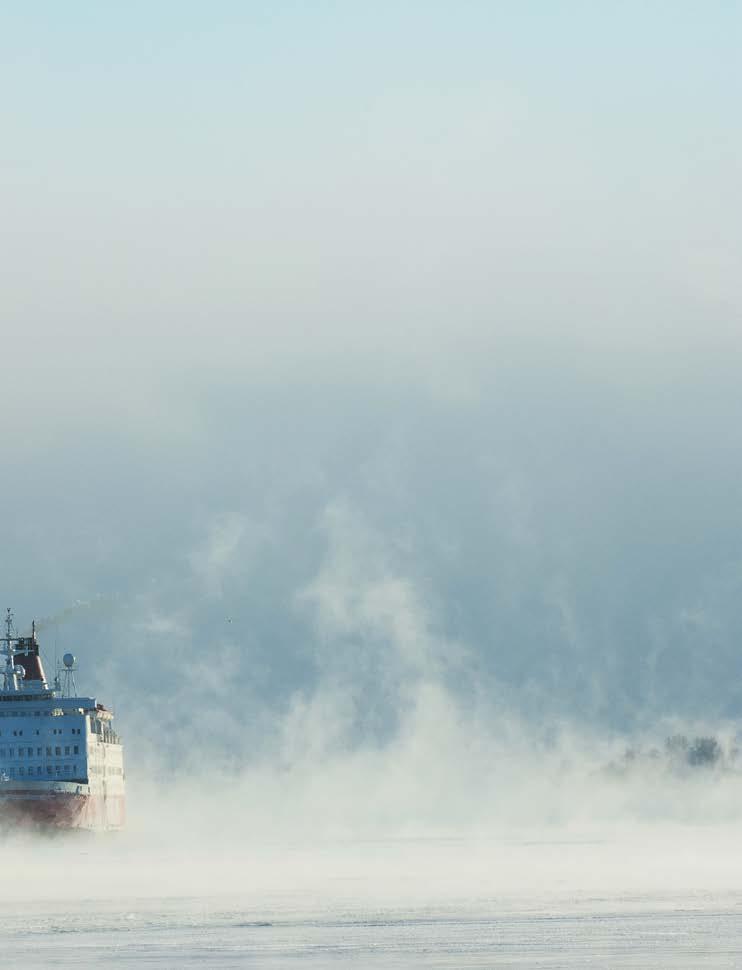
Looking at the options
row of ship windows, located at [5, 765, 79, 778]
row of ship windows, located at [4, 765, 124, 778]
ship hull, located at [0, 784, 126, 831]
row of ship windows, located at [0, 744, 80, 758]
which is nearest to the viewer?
ship hull, located at [0, 784, 126, 831]

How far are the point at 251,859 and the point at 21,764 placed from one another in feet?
85.9

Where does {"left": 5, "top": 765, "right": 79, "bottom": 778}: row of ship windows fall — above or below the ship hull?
above

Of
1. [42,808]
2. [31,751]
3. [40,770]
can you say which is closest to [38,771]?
[40,770]

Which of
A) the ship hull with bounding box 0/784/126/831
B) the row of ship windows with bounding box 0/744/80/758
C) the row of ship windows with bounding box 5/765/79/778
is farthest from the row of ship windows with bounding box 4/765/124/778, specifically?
the ship hull with bounding box 0/784/126/831

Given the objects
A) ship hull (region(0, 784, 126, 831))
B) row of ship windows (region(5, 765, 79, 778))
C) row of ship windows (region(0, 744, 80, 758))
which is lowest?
ship hull (region(0, 784, 126, 831))

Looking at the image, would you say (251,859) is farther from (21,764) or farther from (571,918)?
(571,918)

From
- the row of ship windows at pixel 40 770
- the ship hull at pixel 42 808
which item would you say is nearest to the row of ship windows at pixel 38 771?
the row of ship windows at pixel 40 770

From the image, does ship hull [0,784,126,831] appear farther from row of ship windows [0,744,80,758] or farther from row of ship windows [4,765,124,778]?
row of ship windows [0,744,80,758]

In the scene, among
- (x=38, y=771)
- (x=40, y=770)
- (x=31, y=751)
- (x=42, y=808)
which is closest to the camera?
(x=42, y=808)

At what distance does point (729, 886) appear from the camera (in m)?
119

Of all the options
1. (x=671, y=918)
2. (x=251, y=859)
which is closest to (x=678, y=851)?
(x=251, y=859)

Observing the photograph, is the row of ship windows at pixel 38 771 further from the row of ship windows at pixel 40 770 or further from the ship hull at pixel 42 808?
the ship hull at pixel 42 808

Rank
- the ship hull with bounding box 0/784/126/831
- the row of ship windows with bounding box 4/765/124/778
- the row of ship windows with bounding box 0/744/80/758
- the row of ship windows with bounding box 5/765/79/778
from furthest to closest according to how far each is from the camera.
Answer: the row of ship windows with bounding box 0/744/80/758, the row of ship windows with bounding box 4/765/124/778, the row of ship windows with bounding box 5/765/79/778, the ship hull with bounding box 0/784/126/831

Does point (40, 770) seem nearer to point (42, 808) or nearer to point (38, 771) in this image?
point (38, 771)
